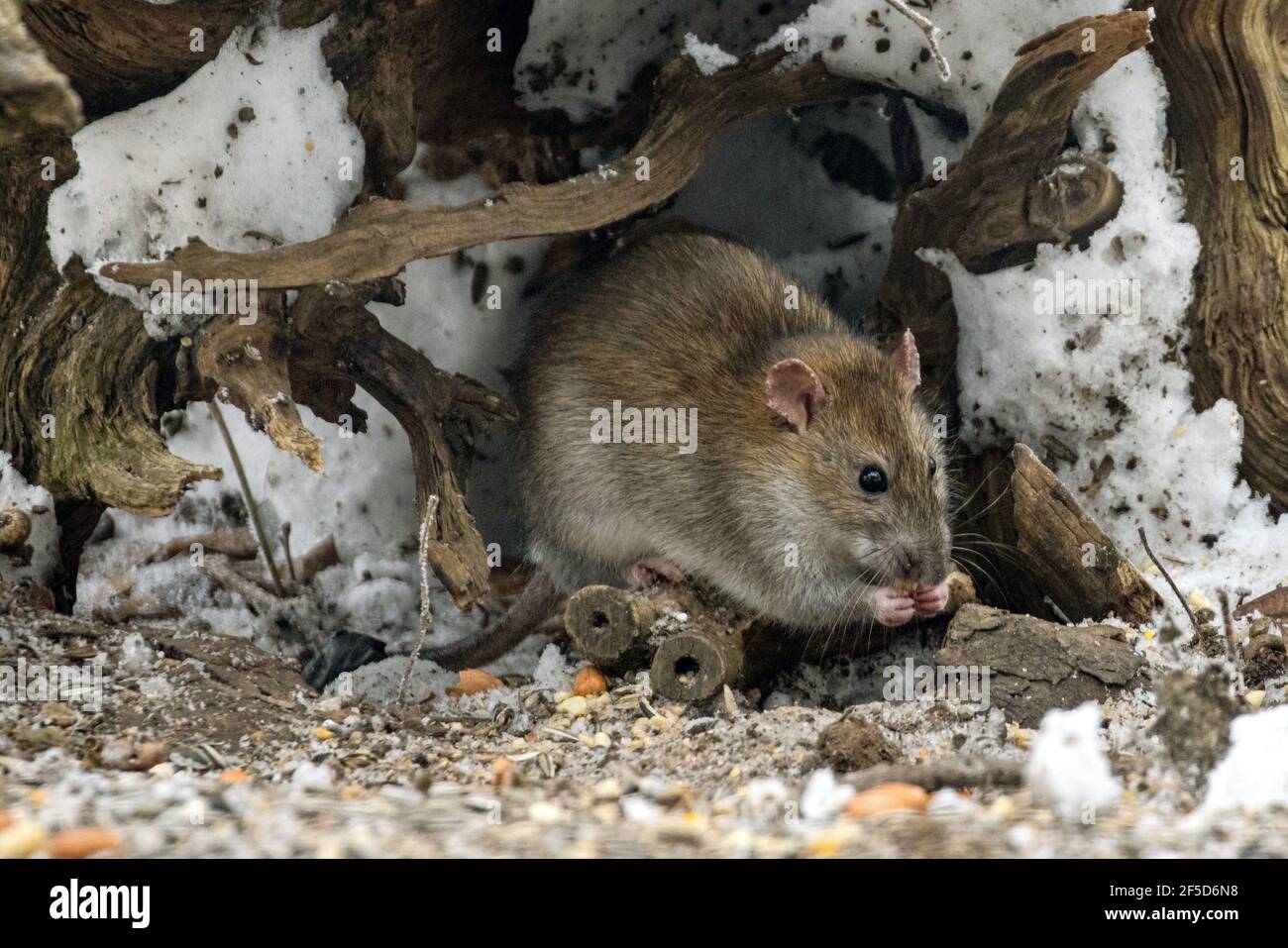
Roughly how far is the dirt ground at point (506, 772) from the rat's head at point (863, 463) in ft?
2.53

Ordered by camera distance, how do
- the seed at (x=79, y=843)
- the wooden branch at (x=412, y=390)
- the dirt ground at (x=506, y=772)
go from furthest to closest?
the wooden branch at (x=412, y=390), the dirt ground at (x=506, y=772), the seed at (x=79, y=843)

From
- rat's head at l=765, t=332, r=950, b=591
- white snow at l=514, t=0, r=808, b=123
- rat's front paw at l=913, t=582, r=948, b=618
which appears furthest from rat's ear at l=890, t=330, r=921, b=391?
white snow at l=514, t=0, r=808, b=123

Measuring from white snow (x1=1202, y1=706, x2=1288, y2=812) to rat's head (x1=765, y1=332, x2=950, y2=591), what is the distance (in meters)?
2.15

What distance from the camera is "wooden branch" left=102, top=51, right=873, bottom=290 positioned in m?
4.37

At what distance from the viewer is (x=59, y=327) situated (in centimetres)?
458

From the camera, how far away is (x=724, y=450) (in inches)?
213

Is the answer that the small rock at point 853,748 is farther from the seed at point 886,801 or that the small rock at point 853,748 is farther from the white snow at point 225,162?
the white snow at point 225,162

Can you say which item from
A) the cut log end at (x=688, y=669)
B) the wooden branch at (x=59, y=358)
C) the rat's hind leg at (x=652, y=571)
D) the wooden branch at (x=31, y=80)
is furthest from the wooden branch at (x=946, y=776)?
the wooden branch at (x=59, y=358)

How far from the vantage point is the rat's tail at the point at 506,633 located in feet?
18.5

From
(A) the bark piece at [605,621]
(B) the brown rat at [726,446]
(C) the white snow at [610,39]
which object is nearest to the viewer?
(A) the bark piece at [605,621]

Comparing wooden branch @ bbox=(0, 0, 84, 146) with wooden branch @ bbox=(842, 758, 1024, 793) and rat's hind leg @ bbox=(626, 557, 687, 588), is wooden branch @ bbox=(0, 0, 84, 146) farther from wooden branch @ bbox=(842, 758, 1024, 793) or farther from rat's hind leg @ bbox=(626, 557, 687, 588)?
rat's hind leg @ bbox=(626, 557, 687, 588)

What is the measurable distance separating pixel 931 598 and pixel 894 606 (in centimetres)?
16

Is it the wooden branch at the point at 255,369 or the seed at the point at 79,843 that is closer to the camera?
the seed at the point at 79,843
